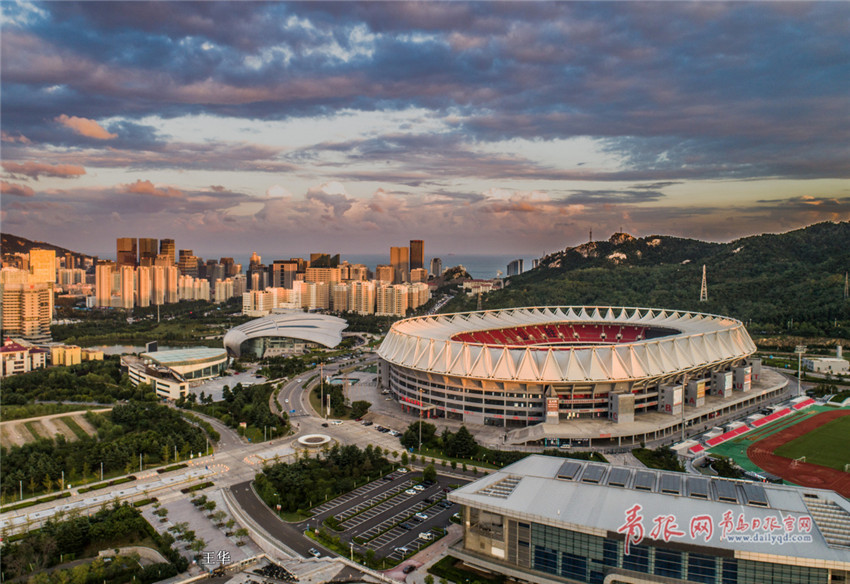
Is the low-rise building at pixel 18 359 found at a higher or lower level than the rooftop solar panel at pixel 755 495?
lower

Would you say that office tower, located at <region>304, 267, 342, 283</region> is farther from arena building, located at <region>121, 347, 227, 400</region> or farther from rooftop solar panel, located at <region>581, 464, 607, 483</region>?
rooftop solar panel, located at <region>581, 464, 607, 483</region>

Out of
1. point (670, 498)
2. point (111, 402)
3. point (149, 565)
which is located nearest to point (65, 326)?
point (111, 402)

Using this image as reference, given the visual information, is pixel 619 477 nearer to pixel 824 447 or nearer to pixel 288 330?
pixel 824 447

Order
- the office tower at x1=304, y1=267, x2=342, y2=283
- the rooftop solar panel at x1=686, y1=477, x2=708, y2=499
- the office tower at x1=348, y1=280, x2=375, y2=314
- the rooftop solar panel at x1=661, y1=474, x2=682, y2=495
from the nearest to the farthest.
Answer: the rooftop solar panel at x1=686, y1=477, x2=708, y2=499 < the rooftop solar panel at x1=661, y1=474, x2=682, y2=495 < the office tower at x1=348, y1=280, x2=375, y2=314 < the office tower at x1=304, y1=267, x2=342, y2=283

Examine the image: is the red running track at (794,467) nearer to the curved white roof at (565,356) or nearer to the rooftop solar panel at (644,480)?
the curved white roof at (565,356)

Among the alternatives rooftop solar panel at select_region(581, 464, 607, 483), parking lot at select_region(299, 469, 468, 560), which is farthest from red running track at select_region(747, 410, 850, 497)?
parking lot at select_region(299, 469, 468, 560)

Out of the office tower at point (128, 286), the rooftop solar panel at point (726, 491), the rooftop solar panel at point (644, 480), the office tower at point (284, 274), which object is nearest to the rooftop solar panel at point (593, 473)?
the rooftop solar panel at point (644, 480)

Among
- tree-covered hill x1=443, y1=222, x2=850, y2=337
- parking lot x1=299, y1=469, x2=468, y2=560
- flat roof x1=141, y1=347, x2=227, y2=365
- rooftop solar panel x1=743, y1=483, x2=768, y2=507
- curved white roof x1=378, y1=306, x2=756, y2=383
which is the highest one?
tree-covered hill x1=443, y1=222, x2=850, y2=337
